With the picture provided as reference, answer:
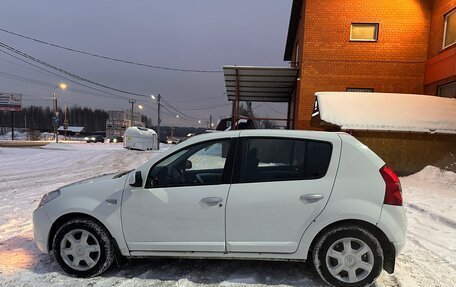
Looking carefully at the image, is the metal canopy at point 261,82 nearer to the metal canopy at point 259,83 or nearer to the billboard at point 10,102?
the metal canopy at point 259,83

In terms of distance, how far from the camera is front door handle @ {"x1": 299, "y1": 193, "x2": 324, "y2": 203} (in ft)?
12.1

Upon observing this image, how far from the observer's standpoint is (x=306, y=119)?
15938 millimetres

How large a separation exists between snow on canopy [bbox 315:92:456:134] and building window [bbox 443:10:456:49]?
3.09m

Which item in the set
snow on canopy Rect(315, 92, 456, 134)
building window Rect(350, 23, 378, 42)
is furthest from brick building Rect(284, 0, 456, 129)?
snow on canopy Rect(315, 92, 456, 134)

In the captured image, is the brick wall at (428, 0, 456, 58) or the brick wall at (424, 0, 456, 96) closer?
the brick wall at (424, 0, 456, 96)

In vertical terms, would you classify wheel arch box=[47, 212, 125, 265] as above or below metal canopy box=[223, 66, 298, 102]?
below

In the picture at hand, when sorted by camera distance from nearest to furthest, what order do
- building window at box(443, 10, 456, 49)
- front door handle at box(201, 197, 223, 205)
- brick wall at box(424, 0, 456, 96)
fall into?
1. front door handle at box(201, 197, 223, 205)
2. brick wall at box(424, 0, 456, 96)
3. building window at box(443, 10, 456, 49)

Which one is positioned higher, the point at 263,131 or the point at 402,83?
the point at 402,83

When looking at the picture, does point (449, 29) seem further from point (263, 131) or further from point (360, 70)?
point (263, 131)

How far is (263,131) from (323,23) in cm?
1327

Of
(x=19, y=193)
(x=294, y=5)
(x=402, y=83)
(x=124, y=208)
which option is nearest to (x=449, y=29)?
(x=402, y=83)

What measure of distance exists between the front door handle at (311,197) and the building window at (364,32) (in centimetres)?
1384

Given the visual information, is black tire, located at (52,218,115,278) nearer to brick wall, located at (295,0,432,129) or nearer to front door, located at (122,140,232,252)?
front door, located at (122,140,232,252)

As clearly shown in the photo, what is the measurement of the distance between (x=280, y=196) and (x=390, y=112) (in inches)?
377
